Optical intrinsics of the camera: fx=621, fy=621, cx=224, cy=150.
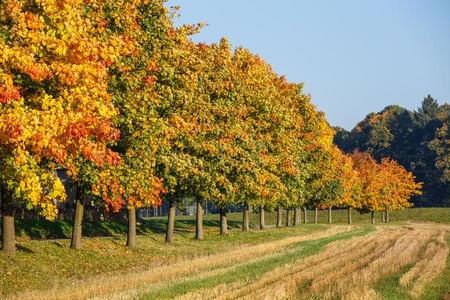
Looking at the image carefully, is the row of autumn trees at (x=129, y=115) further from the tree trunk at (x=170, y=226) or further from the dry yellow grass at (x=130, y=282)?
the dry yellow grass at (x=130, y=282)

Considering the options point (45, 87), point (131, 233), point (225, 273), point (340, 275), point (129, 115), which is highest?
point (129, 115)

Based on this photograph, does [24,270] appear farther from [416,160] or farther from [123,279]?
[416,160]

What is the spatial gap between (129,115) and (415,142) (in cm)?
14791

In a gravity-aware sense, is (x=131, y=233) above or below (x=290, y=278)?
above

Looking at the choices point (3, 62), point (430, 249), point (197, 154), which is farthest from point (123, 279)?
point (430, 249)

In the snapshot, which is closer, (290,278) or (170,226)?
(290,278)

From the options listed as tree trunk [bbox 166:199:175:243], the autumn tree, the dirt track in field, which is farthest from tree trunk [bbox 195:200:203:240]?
the autumn tree

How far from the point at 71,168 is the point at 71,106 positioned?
201 inches

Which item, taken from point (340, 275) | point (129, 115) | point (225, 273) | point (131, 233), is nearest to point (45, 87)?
point (129, 115)

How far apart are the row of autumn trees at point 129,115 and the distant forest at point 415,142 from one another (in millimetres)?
96460

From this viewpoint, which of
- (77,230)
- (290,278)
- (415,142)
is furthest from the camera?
(415,142)

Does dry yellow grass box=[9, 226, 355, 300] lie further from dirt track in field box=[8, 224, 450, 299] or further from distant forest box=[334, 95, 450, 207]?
distant forest box=[334, 95, 450, 207]

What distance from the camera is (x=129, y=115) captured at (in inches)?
1070

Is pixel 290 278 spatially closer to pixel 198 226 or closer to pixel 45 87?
pixel 45 87
